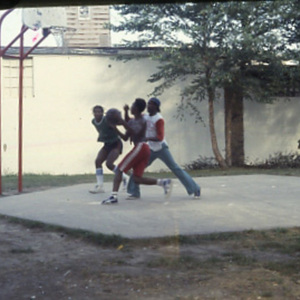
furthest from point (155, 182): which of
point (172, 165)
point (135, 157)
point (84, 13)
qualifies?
point (84, 13)

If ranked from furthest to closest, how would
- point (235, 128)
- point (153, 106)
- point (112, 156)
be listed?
point (235, 128), point (112, 156), point (153, 106)

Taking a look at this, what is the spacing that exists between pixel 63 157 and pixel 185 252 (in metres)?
12.5

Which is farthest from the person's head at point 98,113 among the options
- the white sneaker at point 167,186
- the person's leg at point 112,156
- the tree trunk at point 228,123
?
the tree trunk at point 228,123

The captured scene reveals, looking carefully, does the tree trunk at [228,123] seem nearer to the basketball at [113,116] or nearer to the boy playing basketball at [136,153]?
the boy playing basketball at [136,153]

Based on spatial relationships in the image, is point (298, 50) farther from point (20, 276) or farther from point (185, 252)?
point (20, 276)

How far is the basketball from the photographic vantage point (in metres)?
9.29

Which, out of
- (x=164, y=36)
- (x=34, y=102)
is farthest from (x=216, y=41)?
(x=34, y=102)

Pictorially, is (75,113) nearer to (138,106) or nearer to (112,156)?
(112,156)

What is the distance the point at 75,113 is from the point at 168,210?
10245 millimetres

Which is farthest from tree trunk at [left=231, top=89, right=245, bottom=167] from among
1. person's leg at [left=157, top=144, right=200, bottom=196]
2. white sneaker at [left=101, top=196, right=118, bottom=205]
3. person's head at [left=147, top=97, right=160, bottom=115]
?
white sneaker at [left=101, top=196, right=118, bottom=205]

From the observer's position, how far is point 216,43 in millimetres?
17281

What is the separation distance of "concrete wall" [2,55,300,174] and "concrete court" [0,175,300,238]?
656cm

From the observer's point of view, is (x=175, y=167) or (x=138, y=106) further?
(x=175, y=167)

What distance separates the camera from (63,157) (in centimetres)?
1847
